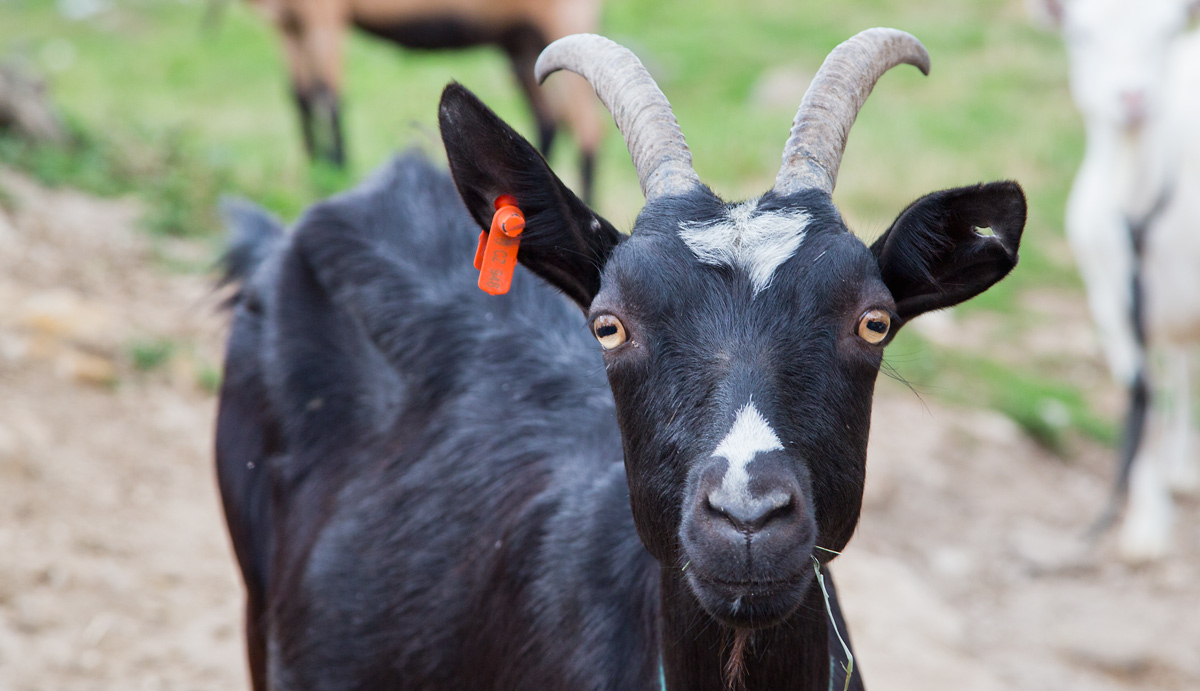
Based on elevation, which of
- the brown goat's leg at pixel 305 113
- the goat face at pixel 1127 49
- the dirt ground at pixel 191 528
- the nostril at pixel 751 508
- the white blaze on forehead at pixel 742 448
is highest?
the goat face at pixel 1127 49

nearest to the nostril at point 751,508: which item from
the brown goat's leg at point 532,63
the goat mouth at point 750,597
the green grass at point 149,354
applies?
the goat mouth at point 750,597

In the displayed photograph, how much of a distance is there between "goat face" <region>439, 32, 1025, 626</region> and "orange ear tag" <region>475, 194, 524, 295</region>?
0.13 feet

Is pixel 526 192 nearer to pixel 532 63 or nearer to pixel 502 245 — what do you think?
pixel 502 245

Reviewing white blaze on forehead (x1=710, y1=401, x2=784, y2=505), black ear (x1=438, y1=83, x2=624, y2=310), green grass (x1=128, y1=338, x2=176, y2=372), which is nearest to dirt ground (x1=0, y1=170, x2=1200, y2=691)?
green grass (x1=128, y1=338, x2=176, y2=372)

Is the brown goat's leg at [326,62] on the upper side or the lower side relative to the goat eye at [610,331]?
upper

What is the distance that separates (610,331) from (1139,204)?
5371 mm

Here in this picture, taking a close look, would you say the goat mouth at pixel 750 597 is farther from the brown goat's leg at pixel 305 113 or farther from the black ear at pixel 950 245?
the brown goat's leg at pixel 305 113

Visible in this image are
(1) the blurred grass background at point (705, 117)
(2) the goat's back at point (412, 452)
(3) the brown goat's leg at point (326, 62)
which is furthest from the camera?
(3) the brown goat's leg at point (326, 62)

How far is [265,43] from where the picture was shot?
1577 cm

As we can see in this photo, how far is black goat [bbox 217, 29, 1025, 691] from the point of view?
214cm

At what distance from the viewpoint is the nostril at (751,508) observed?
1948 millimetres

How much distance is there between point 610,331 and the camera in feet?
7.48

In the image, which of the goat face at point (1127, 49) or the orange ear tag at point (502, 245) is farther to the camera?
the goat face at point (1127, 49)

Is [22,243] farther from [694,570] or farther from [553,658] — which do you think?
[694,570]
